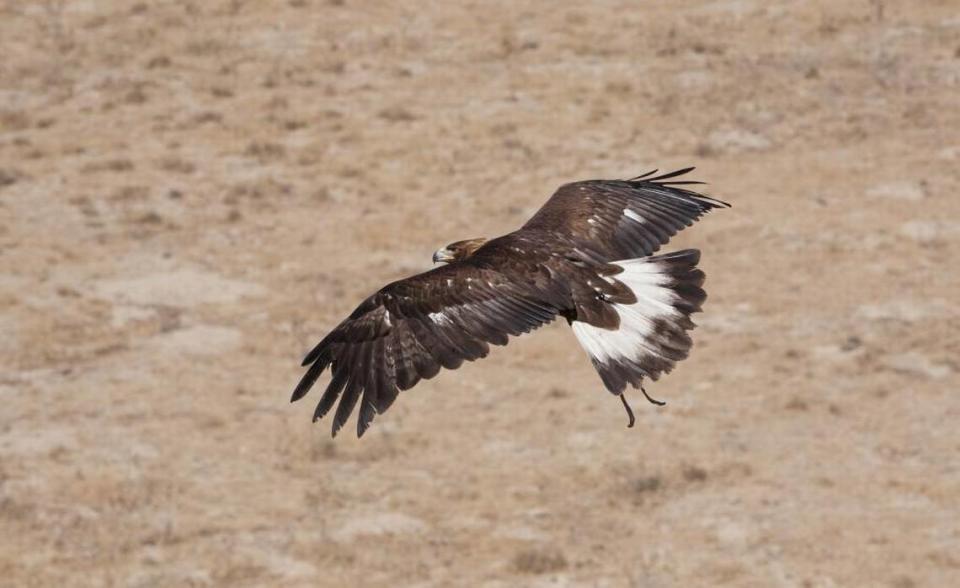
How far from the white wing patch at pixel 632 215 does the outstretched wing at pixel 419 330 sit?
5.70ft

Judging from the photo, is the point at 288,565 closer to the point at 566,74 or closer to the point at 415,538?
the point at 415,538

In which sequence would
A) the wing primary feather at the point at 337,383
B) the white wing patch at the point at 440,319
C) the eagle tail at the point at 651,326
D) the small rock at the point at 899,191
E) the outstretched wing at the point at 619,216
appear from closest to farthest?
1. the wing primary feather at the point at 337,383
2. the white wing patch at the point at 440,319
3. the eagle tail at the point at 651,326
4. the outstretched wing at the point at 619,216
5. the small rock at the point at 899,191

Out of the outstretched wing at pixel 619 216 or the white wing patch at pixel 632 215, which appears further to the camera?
the white wing patch at pixel 632 215

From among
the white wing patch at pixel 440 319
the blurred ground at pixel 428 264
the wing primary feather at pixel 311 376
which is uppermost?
the white wing patch at pixel 440 319

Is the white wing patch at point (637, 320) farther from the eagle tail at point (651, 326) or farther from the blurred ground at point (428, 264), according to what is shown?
the blurred ground at point (428, 264)

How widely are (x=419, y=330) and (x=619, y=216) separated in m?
2.35

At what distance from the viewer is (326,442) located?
72.9 ft

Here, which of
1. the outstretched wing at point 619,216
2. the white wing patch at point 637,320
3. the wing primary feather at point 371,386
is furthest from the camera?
the outstretched wing at point 619,216

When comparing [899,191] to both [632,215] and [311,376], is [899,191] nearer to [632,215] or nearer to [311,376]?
[632,215]

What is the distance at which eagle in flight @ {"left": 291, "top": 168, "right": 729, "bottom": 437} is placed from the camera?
10492 mm

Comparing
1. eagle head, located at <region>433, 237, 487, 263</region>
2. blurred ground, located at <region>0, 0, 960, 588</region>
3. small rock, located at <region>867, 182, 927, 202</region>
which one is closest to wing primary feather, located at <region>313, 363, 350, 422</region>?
eagle head, located at <region>433, 237, 487, 263</region>

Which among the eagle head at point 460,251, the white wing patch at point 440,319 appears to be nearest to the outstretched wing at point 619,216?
the eagle head at point 460,251

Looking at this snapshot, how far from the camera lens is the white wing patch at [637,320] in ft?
36.6

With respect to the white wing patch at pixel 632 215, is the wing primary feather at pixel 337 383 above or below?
below
